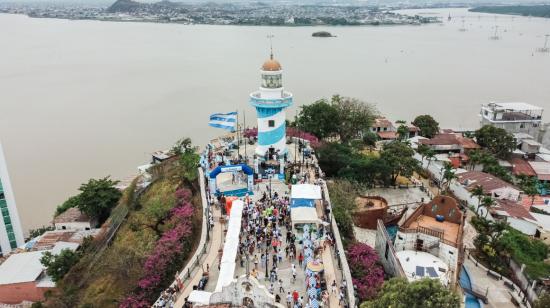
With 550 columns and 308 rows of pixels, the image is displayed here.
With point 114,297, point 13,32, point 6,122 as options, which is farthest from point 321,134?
point 13,32

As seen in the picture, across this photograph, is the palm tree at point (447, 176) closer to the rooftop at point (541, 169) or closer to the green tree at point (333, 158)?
the green tree at point (333, 158)

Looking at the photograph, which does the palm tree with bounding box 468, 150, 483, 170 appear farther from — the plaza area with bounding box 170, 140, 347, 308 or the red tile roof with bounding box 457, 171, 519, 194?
the plaza area with bounding box 170, 140, 347, 308

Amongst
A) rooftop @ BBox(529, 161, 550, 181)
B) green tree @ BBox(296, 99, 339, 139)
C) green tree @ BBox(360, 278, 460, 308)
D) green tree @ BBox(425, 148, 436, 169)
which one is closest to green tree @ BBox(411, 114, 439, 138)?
green tree @ BBox(425, 148, 436, 169)

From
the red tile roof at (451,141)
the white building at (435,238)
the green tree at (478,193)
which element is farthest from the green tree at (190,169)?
the red tile roof at (451,141)

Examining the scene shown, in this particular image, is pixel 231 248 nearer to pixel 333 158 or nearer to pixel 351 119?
pixel 333 158

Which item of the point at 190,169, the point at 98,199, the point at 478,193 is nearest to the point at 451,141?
the point at 478,193

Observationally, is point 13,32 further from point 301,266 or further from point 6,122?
point 301,266
